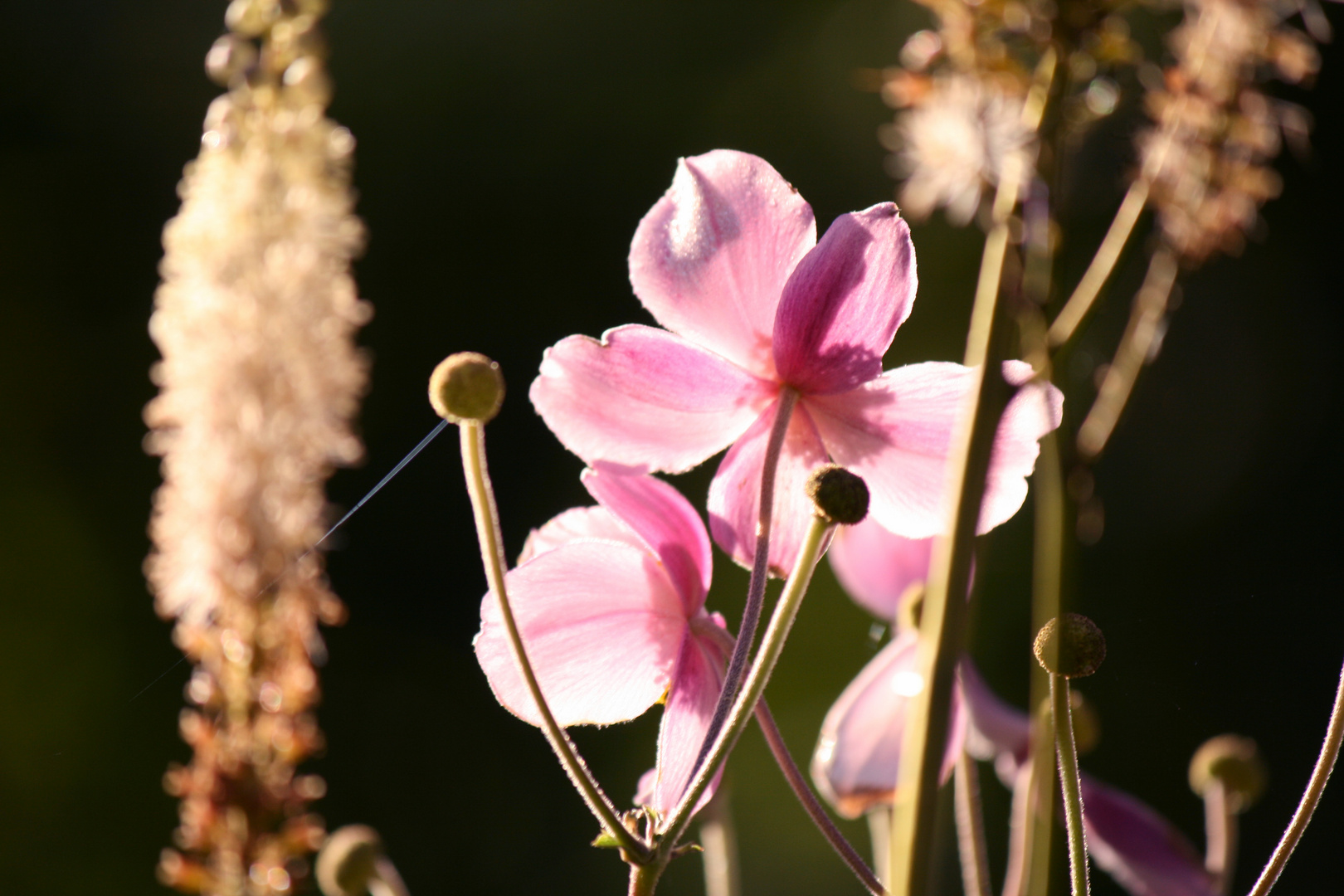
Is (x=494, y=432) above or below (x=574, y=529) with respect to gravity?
below

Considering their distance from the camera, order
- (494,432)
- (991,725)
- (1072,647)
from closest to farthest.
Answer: (1072,647)
(991,725)
(494,432)

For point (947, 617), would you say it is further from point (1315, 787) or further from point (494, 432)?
point (494, 432)

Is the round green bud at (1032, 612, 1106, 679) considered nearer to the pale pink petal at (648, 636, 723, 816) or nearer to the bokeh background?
the pale pink petal at (648, 636, 723, 816)

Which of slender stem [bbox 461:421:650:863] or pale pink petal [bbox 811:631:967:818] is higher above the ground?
slender stem [bbox 461:421:650:863]

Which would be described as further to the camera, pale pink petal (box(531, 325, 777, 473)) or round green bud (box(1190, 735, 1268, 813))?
round green bud (box(1190, 735, 1268, 813))

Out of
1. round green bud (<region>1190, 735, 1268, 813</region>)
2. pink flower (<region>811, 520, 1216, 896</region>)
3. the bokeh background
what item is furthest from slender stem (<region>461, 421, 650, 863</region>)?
the bokeh background

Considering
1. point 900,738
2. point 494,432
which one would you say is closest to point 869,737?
point 900,738
